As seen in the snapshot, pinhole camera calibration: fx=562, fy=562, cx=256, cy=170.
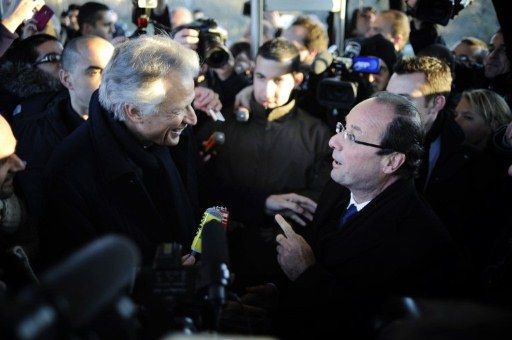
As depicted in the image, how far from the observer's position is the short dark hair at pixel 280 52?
12.5 ft

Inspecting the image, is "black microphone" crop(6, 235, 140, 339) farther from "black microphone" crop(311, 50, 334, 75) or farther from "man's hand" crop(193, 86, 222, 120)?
"black microphone" crop(311, 50, 334, 75)

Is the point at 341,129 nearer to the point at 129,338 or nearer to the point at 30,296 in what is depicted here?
the point at 129,338

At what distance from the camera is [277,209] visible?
9.99ft

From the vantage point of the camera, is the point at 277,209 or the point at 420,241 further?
the point at 277,209

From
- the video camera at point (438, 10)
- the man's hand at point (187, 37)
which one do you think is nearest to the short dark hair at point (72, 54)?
the man's hand at point (187, 37)

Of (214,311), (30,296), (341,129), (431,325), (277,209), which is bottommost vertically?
(277,209)

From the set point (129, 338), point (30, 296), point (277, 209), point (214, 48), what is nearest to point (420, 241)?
point (277, 209)

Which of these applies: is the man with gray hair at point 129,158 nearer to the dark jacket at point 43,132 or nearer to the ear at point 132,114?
the ear at point 132,114

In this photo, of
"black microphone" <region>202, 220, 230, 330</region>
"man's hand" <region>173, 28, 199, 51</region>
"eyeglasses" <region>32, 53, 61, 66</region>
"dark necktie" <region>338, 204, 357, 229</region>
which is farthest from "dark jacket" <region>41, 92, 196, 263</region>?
"eyeglasses" <region>32, 53, 61, 66</region>

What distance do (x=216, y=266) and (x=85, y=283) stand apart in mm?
540

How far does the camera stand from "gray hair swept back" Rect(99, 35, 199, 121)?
2.22 m

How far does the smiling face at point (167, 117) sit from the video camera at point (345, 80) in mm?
1553

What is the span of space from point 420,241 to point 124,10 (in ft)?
19.5

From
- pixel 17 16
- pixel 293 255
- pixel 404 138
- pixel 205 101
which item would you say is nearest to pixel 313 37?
pixel 205 101
